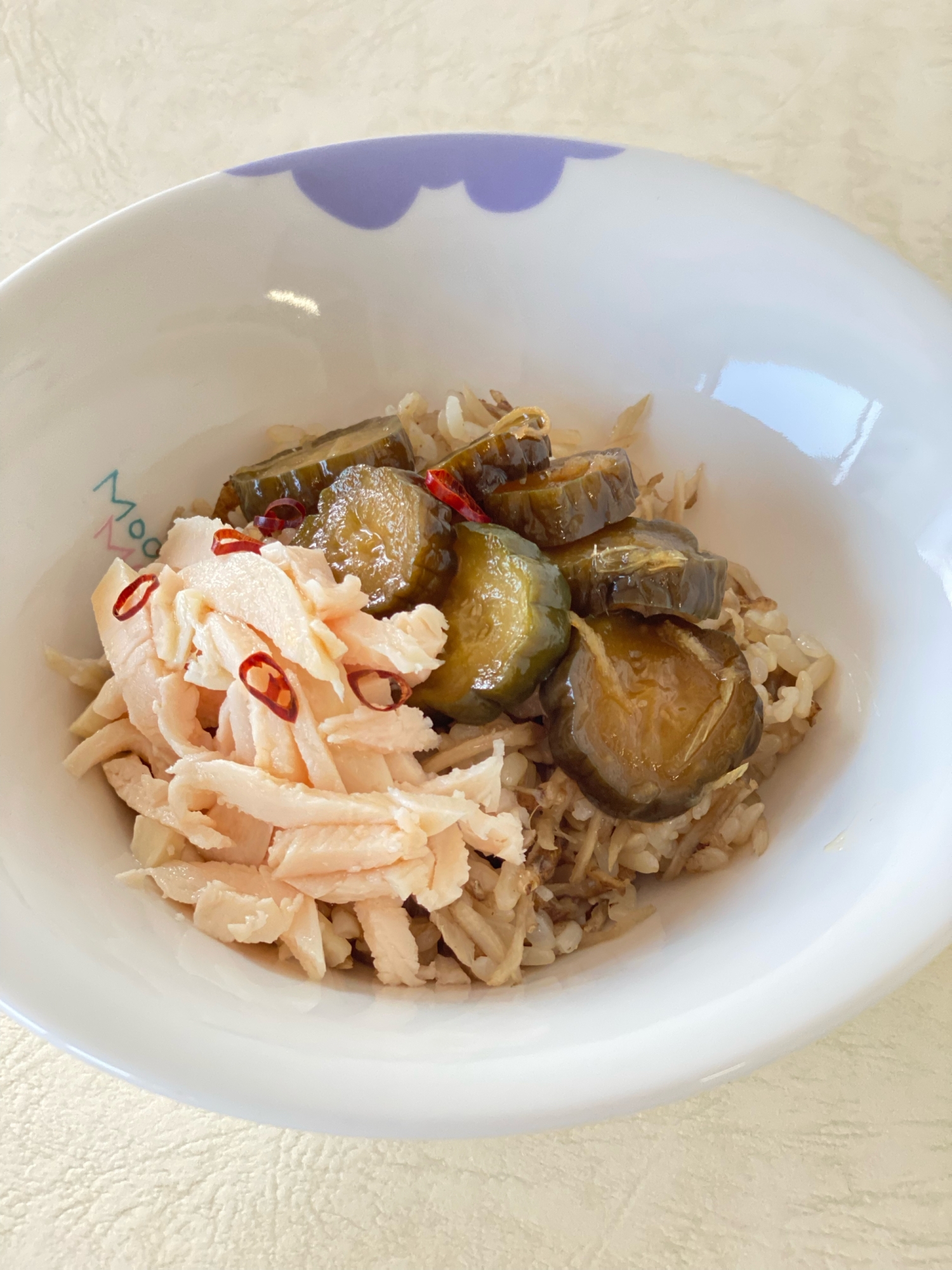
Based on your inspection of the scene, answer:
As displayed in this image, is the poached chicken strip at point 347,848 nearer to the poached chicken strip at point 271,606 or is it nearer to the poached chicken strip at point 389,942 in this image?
the poached chicken strip at point 389,942

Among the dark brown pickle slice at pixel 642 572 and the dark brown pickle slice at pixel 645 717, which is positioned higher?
the dark brown pickle slice at pixel 642 572

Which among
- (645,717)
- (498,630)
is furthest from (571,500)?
(645,717)

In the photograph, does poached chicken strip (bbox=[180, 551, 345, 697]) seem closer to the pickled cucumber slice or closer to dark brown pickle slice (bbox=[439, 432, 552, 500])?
the pickled cucumber slice

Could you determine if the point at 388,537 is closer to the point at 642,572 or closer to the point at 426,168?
the point at 642,572

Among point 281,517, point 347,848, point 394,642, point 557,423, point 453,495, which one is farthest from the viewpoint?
point 557,423

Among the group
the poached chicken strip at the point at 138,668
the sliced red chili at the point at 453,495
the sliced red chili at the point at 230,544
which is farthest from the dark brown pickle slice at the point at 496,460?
the poached chicken strip at the point at 138,668
